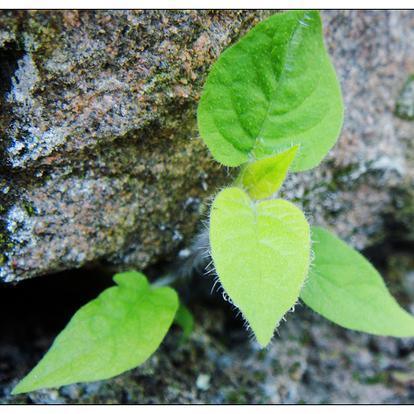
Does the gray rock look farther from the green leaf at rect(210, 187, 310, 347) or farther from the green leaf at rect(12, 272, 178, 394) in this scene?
the green leaf at rect(210, 187, 310, 347)

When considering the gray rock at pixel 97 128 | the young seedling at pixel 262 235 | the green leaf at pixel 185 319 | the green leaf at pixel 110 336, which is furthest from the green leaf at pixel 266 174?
the green leaf at pixel 185 319

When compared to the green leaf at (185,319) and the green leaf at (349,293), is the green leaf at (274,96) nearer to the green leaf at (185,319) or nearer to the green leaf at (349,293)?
the green leaf at (349,293)

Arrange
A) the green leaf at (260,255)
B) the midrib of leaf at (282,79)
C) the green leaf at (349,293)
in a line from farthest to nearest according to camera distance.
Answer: the green leaf at (349,293) < the midrib of leaf at (282,79) < the green leaf at (260,255)

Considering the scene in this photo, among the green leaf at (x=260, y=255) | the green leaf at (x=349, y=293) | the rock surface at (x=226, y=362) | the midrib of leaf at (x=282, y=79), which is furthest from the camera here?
the rock surface at (x=226, y=362)

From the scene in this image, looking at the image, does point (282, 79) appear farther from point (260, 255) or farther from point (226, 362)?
point (226, 362)

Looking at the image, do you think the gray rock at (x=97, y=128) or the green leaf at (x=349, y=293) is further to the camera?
the green leaf at (x=349, y=293)

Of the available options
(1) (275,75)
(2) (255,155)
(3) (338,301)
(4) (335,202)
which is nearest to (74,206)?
(2) (255,155)

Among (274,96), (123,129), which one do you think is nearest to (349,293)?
(274,96)
